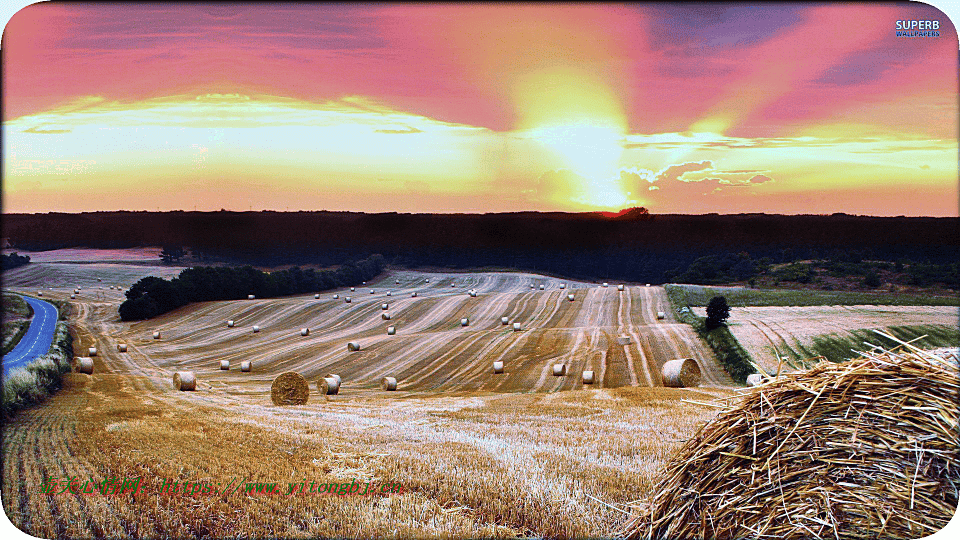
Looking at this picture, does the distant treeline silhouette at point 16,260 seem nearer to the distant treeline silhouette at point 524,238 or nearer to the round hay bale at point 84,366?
the distant treeline silhouette at point 524,238

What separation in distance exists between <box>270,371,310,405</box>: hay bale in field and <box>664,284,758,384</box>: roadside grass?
1352cm

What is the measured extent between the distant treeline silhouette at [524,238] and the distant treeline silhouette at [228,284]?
131cm

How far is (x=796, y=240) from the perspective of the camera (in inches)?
808

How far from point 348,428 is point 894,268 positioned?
21.7 metres

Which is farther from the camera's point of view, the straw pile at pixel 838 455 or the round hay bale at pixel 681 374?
the round hay bale at pixel 681 374

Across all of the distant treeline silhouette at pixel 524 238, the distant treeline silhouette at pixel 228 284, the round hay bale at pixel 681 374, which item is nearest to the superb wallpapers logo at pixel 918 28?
the distant treeline silhouette at pixel 524 238

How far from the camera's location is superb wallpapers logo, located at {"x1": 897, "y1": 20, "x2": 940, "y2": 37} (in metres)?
6.52

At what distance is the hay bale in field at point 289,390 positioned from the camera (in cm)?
1364

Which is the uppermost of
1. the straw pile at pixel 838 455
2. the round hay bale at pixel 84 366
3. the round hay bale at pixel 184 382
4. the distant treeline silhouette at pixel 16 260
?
the distant treeline silhouette at pixel 16 260

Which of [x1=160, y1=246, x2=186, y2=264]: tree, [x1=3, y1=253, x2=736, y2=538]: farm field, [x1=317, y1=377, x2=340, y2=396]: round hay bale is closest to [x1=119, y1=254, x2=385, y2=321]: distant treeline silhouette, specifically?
[x1=3, y1=253, x2=736, y2=538]: farm field

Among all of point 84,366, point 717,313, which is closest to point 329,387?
point 84,366

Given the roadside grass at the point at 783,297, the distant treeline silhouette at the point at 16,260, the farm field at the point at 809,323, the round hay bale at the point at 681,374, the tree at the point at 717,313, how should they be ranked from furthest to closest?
the tree at the point at 717,313
the roadside grass at the point at 783,297
the farm field at the point at 809,323
the round hay bale at the point at 681,374
the distant treeline silhouette at the point at 16,260

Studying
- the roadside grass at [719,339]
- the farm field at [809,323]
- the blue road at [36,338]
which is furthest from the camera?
the roadside grass at [719,339]

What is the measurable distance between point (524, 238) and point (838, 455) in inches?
496
